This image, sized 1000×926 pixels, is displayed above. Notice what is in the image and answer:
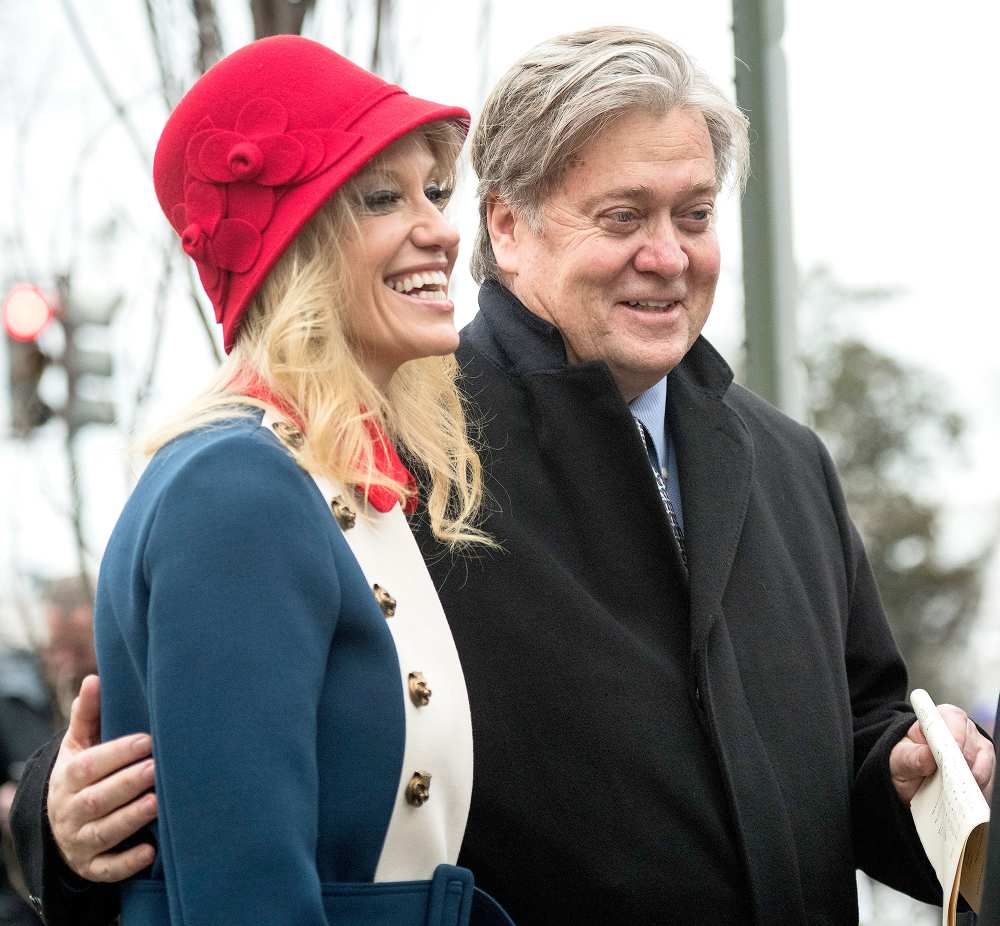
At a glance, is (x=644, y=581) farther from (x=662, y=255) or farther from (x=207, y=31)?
A: (x=207, y=31)

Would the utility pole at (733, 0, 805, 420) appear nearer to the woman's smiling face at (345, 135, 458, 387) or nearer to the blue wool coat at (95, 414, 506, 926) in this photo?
the woman's smiling face at (345, 135, 458, 387)

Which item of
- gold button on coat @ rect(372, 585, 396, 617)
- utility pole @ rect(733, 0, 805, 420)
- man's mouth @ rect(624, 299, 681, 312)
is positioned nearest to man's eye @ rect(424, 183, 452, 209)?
gold button on coat @ rect(372, 585, 396, 617)

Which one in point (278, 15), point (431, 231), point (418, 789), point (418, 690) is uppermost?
point (278, 15)

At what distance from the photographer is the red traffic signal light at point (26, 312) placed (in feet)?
18.3

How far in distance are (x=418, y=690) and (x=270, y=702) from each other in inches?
9.2

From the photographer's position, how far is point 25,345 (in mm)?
6078

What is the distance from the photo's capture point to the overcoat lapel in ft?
8.54

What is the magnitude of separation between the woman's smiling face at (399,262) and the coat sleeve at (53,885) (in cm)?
77

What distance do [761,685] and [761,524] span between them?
325mm

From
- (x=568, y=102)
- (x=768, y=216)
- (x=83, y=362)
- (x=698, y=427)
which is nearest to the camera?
(x=568, y=102)

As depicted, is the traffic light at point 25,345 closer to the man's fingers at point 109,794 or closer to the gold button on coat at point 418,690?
the man's fingers at point 109,794

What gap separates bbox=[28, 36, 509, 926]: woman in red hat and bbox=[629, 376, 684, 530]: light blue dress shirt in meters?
0.76

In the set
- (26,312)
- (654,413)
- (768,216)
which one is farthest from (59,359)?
(654,413)

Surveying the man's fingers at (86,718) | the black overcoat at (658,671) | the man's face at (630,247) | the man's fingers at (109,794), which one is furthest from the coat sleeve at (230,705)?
the man's face at (630,247)
